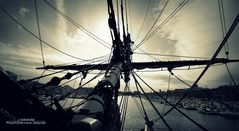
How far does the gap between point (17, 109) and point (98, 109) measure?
1850mm

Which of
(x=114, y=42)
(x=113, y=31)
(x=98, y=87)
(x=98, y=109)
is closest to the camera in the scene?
(x=98, y=109)

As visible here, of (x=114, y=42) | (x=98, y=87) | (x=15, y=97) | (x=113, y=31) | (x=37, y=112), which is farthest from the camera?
(x=114, y=42)

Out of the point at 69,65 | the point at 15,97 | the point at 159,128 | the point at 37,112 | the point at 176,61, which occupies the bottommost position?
the point at 159,128

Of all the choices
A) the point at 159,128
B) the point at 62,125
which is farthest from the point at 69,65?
the point at 159,128

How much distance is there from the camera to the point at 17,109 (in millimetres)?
1557

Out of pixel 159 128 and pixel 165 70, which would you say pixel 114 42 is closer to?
pixel 165 70

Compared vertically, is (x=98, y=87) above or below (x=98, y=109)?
above

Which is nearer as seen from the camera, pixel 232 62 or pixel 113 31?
pixel 113 31

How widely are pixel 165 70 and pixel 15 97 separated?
12.3 meters

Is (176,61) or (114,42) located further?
(176,61)

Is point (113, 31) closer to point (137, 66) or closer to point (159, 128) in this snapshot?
point (137, 66)

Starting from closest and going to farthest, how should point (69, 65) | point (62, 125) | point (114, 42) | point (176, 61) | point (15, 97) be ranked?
point (15, 97), point (62, 125), point (114, 42), point (176, 61), point (69, 65)

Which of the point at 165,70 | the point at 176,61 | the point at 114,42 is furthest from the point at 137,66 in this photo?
the point at 114,42

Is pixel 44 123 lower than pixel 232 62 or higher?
lower
